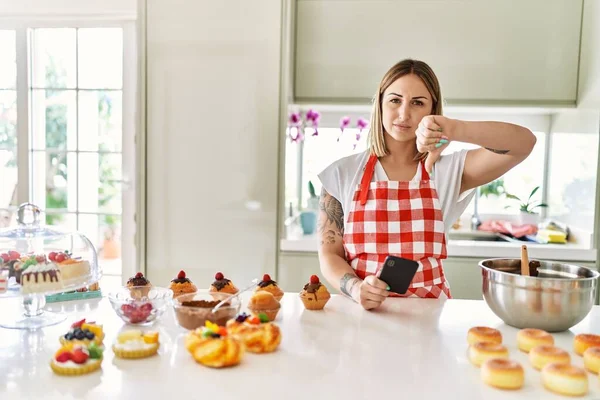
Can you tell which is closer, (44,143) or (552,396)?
(552,396)

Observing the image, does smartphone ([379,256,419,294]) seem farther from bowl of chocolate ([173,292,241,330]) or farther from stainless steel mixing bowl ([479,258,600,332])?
bowl of chocolate ([173,292,241,330])

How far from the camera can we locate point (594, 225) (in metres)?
2.51

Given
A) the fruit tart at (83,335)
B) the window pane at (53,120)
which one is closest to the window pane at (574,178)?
the fruit tart at (83,335)

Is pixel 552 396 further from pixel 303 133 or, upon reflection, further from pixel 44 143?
pixel 44 143

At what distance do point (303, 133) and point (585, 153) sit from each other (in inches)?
54.3

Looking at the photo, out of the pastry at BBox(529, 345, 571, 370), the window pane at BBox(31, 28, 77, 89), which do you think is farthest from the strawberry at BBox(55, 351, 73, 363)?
the window pane at BBox(31, 28, 77, 89)

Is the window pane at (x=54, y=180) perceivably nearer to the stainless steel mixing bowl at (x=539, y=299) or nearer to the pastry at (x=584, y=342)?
the stainless steel mixing bowl at (x=539, y=299)

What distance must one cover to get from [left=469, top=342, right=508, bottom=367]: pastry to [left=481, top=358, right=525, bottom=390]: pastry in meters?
0.06

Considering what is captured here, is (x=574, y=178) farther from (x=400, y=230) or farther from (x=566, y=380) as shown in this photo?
(x=566, y=380)

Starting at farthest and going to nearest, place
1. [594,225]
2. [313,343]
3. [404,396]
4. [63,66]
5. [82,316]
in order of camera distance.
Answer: [63,66], [594,225], [82,316], [313,343], [404,396]

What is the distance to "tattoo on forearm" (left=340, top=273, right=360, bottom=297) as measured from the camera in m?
1.50

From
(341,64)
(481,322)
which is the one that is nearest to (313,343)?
(481,322)

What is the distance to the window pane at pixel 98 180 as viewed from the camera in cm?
297

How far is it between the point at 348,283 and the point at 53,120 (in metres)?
2.06
